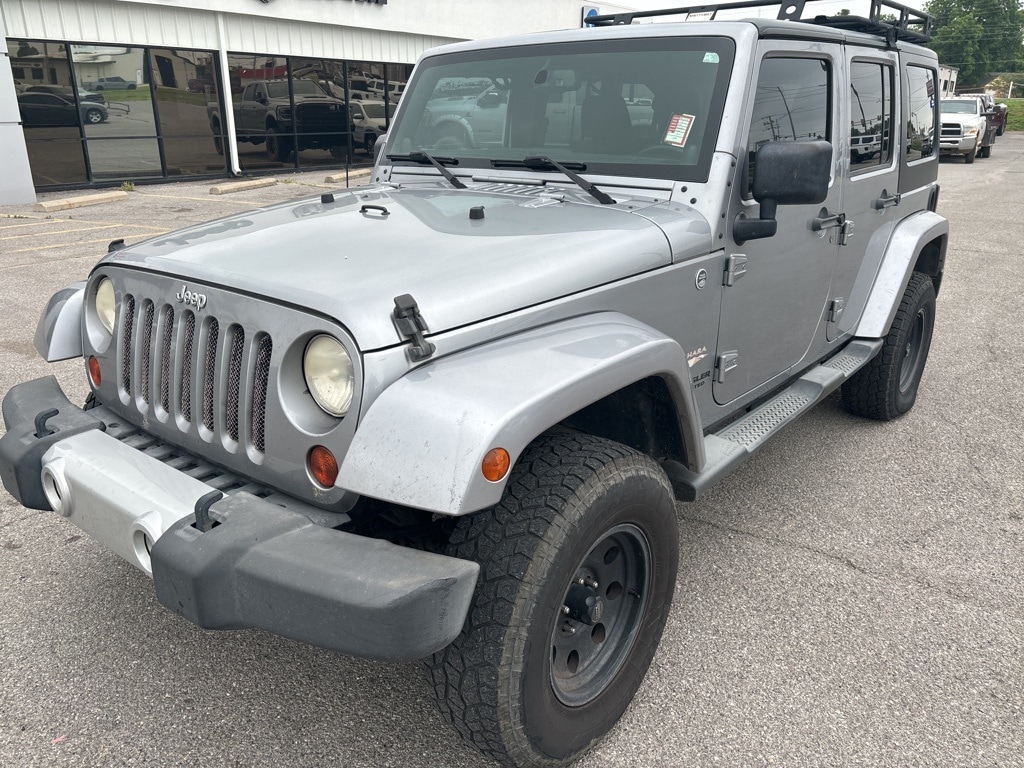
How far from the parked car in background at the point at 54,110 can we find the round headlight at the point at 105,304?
1291 centimetres

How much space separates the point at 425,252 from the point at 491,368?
1.68 feet

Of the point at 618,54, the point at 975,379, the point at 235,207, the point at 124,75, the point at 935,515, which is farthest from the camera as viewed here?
the point at 124,75

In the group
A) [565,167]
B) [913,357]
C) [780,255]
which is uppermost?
[565,167]

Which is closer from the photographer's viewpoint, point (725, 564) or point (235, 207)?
point (725, 564)

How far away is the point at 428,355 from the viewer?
1.93 m

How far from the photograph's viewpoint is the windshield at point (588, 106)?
2869 mm

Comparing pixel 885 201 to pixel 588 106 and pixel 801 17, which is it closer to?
pixel 801 17

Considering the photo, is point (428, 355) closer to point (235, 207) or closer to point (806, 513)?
point (806, 513)

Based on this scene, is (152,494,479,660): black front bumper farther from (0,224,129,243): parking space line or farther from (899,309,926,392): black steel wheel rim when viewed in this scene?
(0,224,129,243): parking space line

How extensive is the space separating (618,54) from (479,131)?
633mm

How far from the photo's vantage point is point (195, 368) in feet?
7.23

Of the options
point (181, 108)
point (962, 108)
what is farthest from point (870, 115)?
point (962, 108)

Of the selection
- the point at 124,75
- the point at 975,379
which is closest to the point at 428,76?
the point at 975,379

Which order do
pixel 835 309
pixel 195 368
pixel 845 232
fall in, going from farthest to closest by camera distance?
pixel 835 309 → pixel 845 232 → pixel 195 368
